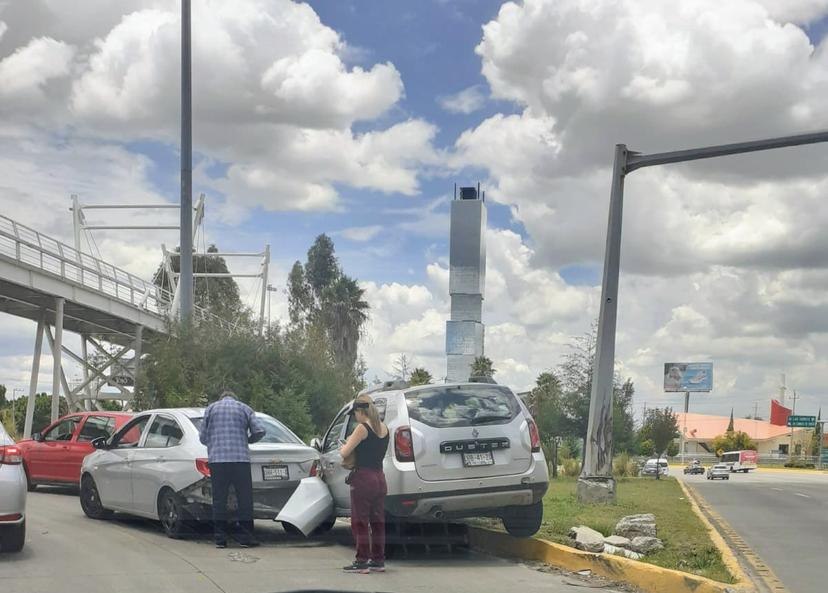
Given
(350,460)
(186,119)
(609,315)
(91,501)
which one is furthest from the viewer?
(186,119)

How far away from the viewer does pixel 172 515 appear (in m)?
11.8

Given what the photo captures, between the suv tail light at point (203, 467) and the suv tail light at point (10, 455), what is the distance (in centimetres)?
222

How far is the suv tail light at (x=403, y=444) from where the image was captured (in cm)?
1042

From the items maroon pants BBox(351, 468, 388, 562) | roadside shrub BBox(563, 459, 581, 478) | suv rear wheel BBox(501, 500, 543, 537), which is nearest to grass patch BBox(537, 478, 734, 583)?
suv rear wheel BBox(501, 500, 543, 537)

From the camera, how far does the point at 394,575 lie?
384 inches

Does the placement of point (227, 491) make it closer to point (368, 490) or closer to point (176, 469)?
point (176, 469)

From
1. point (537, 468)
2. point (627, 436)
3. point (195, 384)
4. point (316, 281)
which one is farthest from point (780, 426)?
point (537, 468)

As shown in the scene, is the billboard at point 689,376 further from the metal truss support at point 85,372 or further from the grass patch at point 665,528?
the grass patch at point 665,528

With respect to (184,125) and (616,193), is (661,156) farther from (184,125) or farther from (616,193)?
(184,125)

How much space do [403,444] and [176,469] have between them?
3.05 m

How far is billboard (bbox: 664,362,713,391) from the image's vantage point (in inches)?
4422

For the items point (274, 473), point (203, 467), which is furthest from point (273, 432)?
point (203, 467)

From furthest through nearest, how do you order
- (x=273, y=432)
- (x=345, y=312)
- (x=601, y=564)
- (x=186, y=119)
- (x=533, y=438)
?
(x=345, y=312) < (x=186, y=119) < (x=273, y=432) < (x=533, y=438) < (x=601, y=564)

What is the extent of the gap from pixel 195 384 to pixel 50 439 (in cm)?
782
